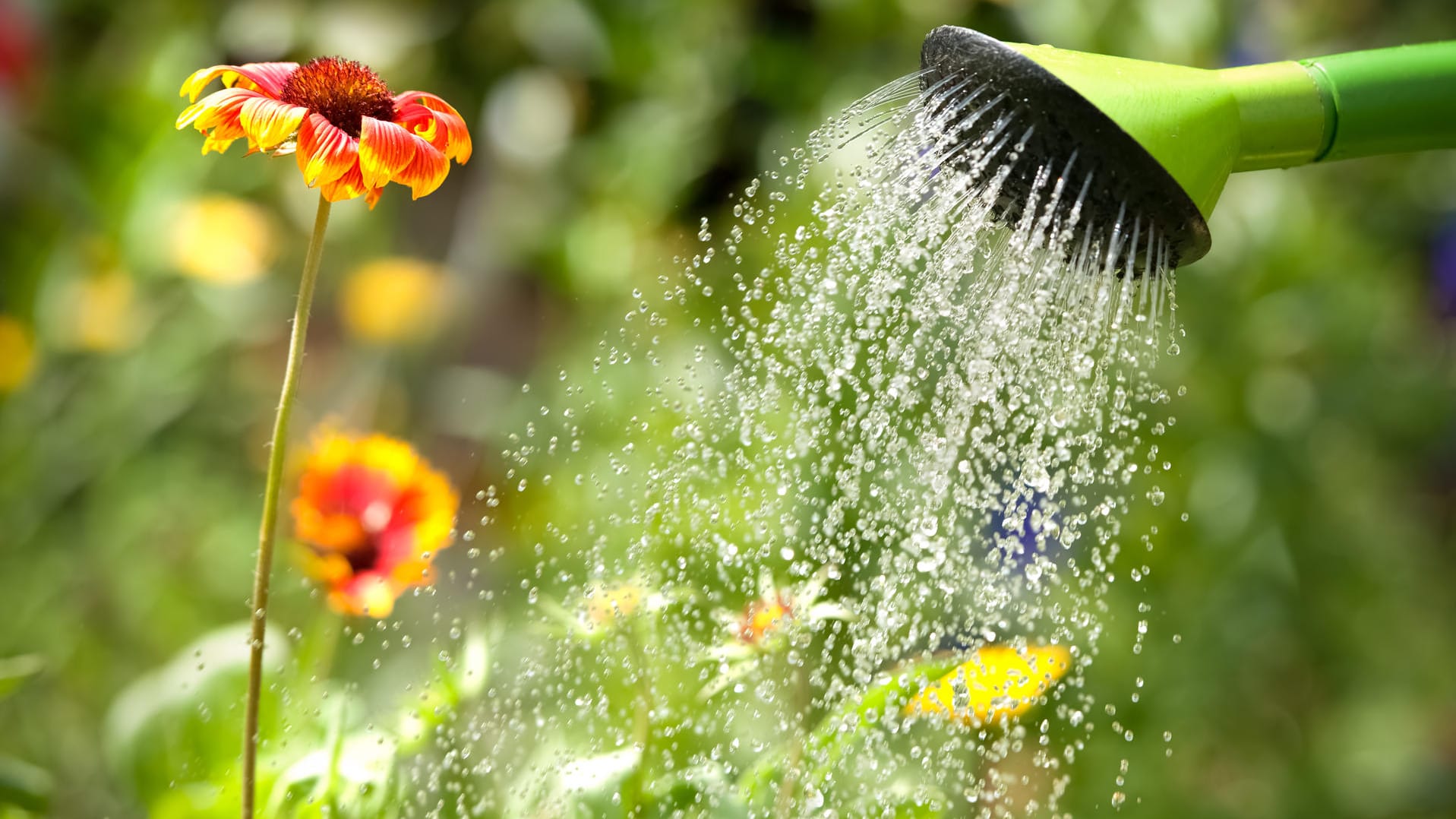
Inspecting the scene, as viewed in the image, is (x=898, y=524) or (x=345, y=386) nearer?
(x=898, y=524)

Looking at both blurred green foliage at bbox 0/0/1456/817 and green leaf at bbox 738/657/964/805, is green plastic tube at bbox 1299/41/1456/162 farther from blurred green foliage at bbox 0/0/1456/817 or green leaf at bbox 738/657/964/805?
blurred green foliage at bbox 0/0/1456/817

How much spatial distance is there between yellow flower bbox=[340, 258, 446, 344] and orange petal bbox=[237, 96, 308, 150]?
1.10m

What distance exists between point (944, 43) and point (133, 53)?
4.42 feet

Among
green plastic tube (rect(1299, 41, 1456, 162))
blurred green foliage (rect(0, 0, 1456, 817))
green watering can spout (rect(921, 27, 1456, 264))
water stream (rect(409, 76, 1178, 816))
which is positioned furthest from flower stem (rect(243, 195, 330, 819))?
blurred green foliage (rect(0, 0, 1456, 817))

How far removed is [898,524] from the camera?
34.4 inches

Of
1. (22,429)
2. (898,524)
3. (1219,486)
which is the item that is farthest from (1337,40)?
(22,429)

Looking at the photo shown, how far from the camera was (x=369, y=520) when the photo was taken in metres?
0.54

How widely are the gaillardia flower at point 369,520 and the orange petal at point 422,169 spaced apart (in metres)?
0.19

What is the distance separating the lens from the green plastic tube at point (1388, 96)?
0.42 m

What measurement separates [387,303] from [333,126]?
1.11m

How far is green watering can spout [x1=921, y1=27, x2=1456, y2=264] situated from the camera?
39cm

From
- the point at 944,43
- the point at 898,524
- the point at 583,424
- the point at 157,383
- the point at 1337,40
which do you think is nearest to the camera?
the point at 944,43

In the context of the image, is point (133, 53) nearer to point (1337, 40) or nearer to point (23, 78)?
point (23, 78)

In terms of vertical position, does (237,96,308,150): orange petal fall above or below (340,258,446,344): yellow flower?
below
